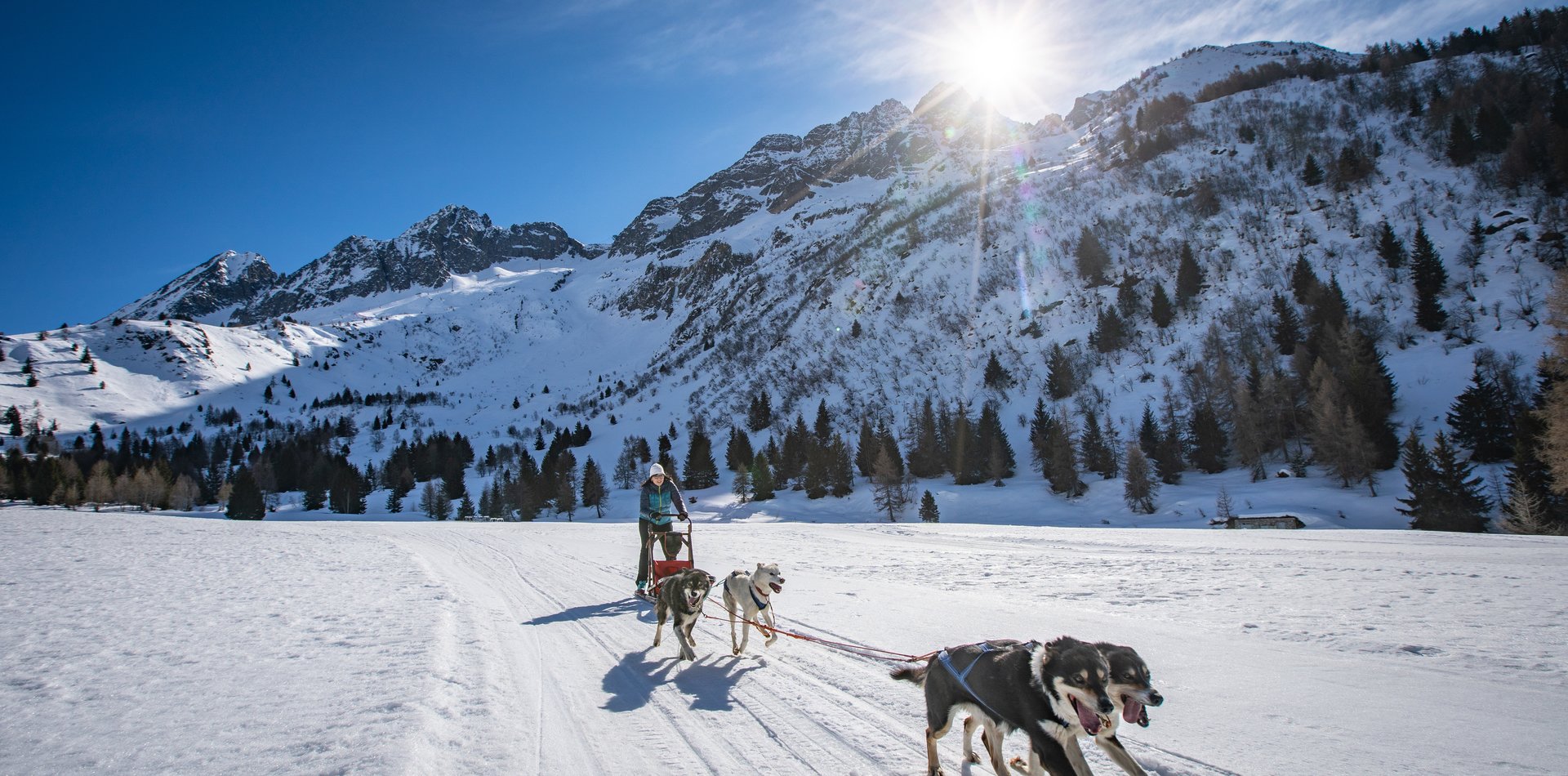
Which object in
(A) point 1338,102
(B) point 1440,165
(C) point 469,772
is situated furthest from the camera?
(A) point 1338,102

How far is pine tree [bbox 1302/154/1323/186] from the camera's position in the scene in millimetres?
63469

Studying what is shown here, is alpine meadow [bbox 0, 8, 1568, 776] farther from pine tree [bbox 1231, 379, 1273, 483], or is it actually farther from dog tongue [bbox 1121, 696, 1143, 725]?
dog tongue [bbox 1121, 696, 1143, 725]

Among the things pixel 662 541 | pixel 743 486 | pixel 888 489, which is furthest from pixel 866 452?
pixel 662 541

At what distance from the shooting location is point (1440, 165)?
5872 cm

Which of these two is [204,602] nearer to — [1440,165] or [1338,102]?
[1440,165]

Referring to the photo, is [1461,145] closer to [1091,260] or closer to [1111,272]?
[1111,272]

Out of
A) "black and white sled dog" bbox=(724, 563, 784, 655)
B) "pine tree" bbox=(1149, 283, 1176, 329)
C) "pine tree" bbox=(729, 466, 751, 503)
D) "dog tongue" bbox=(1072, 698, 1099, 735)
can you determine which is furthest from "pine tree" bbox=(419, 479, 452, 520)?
"pine tree" bbox=(1149, 283, 1176, 329)

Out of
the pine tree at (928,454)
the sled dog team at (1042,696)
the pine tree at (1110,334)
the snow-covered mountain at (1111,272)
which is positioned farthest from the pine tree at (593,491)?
the sled dog team at (1042,696)

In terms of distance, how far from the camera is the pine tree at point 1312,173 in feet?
208

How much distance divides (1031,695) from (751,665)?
4.04 metres

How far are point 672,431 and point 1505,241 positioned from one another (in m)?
81.1

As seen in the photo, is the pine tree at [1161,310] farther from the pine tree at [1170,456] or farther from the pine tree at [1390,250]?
the pine tree at [1170,456]

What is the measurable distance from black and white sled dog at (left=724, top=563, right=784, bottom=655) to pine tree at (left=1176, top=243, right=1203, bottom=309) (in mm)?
64330

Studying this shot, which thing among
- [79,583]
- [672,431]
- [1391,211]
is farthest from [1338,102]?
[79,583]
